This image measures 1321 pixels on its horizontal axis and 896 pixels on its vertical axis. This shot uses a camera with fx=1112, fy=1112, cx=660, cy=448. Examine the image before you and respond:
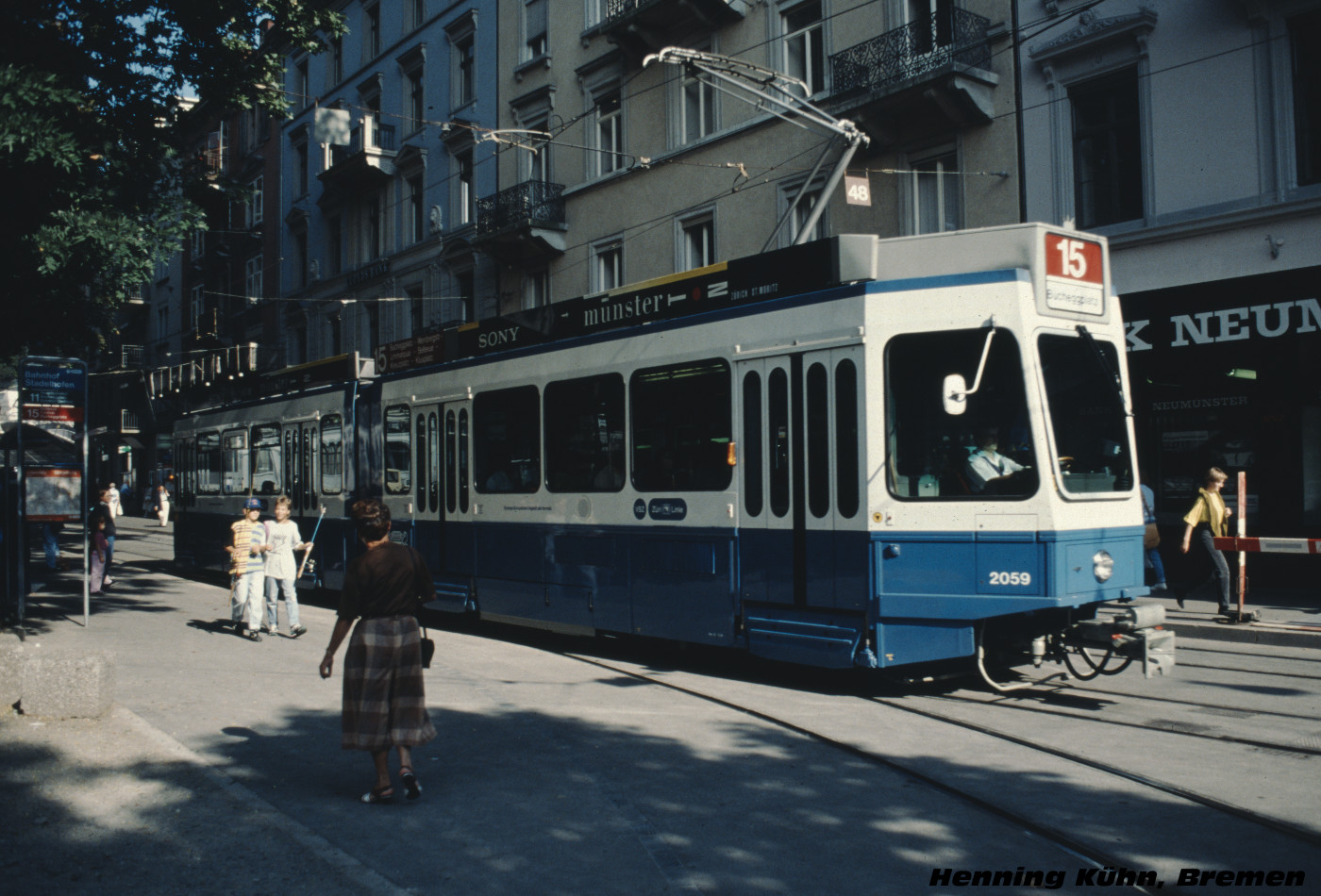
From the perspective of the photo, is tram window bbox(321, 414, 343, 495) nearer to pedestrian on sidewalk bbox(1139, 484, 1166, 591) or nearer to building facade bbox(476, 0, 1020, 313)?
building facade bbox(476, 0, 1020, 313)

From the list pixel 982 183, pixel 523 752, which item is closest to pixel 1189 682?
pixel 523 752

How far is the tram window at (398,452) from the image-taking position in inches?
513

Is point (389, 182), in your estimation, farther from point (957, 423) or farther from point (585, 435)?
point (957, 423)

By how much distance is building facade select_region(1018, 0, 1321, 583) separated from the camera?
13.5 metres

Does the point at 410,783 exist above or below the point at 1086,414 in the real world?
below

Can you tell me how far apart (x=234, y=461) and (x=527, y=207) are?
1000 cm

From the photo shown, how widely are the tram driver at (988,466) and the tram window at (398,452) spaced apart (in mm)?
7357

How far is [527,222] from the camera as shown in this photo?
80.9 ft

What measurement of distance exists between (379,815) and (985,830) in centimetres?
284

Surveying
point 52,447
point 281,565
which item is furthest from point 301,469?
point 52,447

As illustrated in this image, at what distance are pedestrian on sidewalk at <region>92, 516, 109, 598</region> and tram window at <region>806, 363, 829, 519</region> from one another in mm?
11862

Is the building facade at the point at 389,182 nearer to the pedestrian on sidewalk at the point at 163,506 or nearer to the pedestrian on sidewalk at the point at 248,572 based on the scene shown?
the pedestrian on sidewalk at the point at 163,506

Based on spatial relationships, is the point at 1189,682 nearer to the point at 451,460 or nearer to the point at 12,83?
the point at 451,460

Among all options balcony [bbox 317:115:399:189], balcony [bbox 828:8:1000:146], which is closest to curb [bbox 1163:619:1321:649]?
balcony [bbox 828:8:1000:146]
